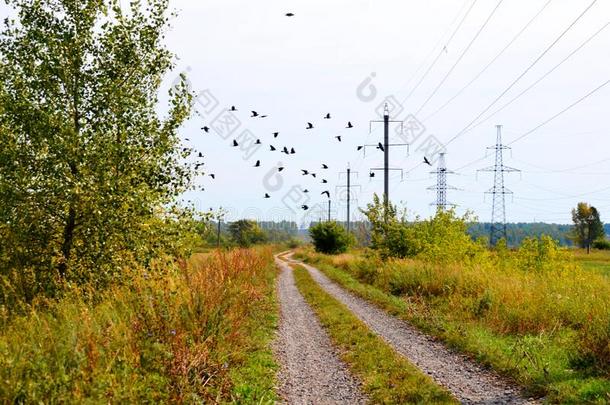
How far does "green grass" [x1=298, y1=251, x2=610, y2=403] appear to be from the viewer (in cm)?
784

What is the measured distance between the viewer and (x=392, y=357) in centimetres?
982

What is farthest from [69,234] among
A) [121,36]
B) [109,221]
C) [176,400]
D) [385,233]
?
[385,233]

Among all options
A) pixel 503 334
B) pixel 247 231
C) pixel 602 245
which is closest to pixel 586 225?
pixel 602 245

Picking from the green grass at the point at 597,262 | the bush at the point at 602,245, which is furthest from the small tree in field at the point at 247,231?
the bush at the point at 602,245

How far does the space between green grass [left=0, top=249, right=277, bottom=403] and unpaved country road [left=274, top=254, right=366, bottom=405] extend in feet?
1.12

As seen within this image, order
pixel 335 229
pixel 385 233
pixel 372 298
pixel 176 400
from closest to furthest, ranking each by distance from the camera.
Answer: pixel 176 400
pixel 372 298
pixel 385 233
pixel 335 229

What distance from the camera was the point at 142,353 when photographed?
22.3ft

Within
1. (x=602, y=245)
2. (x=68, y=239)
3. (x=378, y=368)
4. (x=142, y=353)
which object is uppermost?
(x=68, y=239)

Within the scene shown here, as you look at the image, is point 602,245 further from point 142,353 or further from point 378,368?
point 142,353

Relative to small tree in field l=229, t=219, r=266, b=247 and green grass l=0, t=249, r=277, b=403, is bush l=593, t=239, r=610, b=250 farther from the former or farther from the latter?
green grass l=0, t=249, r=277, b=403

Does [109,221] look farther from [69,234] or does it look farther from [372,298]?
[372,298]

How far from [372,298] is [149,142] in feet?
36.3

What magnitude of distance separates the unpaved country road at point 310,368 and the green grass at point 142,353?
1.12 ft

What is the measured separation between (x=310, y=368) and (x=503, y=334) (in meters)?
4.93
